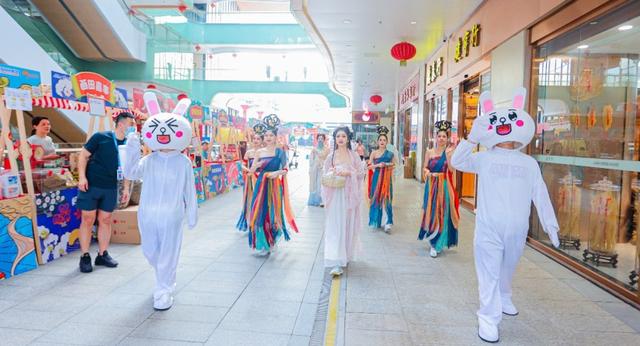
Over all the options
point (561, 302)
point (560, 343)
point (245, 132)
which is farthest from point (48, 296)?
point (245, 132)

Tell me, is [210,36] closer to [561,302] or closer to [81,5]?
[81,5]

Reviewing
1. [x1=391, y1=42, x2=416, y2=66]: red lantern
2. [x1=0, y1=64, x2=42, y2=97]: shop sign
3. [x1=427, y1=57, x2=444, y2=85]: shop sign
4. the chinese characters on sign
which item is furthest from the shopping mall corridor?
the chinese characters on sign

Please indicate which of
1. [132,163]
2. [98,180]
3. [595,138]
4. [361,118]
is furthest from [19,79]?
[361,118]

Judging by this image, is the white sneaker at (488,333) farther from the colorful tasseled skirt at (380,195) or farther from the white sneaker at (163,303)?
A: the colorful tasseled skirt at (380,195)

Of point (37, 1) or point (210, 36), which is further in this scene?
point (210, 36)

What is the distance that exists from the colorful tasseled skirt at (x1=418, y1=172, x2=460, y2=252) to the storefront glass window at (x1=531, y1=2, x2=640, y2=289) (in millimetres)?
1215

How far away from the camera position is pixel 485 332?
9.61ft

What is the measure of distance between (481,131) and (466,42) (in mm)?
5502

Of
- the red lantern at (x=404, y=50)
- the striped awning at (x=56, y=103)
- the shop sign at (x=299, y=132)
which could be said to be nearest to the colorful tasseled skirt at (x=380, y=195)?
the red lantern at (x=404, y=50)

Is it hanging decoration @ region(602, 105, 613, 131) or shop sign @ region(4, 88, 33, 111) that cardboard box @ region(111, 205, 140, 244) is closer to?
shop sign @ region(4, 88, 33, 111)

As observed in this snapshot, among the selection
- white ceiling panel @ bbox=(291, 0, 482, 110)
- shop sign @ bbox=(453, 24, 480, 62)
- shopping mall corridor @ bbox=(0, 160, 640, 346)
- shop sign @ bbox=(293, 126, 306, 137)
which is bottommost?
shopping mall corridor @ bbox=(0, 160, 640, 346)

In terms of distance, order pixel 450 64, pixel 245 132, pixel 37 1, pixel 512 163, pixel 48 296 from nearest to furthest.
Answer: pixel 512 163
pixel 48 296
pixel 450 64
pixel 37 1
pixel 245 132

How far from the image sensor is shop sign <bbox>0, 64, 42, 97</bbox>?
13.4 feet

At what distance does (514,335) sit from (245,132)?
417 inches
